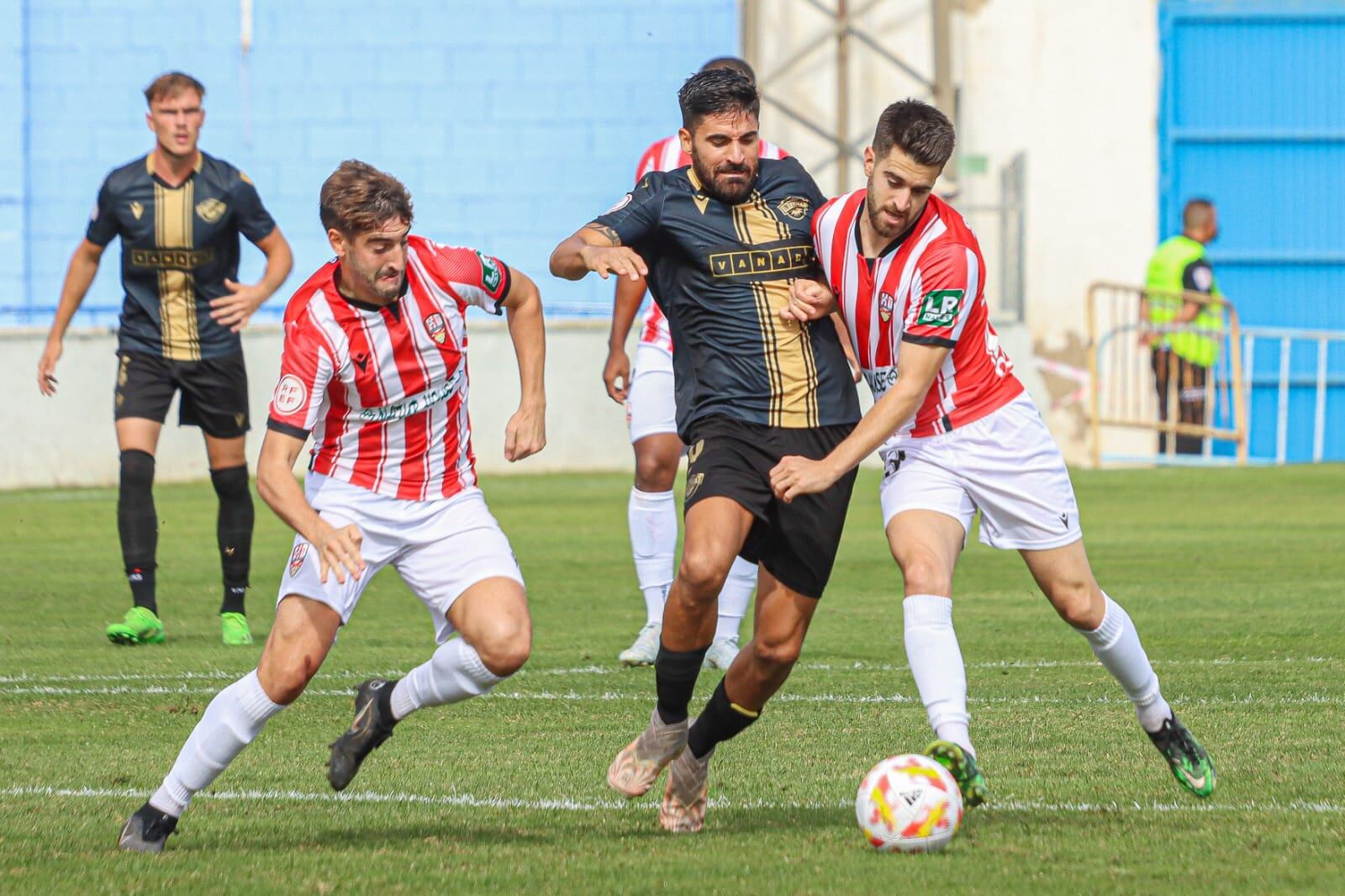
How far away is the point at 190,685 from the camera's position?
6.96 m

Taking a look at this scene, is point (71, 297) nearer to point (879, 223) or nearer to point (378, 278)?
point (378, 278)

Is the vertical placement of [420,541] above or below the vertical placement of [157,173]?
below

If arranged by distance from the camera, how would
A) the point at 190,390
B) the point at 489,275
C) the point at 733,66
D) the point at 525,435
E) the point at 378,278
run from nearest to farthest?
the point at 378,278 < the point at 525,435 < the point at 489,275 < the point at 733,66 < the point at 190,390

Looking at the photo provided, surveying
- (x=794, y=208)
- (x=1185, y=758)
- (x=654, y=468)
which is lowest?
(x=1185, y=758)

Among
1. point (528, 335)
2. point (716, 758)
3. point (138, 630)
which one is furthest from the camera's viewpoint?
point (138, 630)

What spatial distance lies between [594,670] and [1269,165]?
1511cm

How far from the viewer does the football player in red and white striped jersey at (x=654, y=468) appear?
7.48 m

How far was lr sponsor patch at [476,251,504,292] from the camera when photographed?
16.9 ft

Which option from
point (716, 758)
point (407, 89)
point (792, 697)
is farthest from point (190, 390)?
point (407, 89)

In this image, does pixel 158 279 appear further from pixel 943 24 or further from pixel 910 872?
pixel 943 24

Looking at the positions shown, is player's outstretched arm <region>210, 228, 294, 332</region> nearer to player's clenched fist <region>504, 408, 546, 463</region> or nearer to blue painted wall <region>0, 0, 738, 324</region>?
Result: player's clenched fist <region>504, 408, 546, 463</region>

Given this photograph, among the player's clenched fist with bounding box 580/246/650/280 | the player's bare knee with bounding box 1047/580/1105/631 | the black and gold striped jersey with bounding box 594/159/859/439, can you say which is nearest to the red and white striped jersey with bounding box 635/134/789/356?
the black and gold striped jersey with bounding box 594/159/859/439

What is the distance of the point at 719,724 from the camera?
16.0ft

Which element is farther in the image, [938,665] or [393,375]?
[393,375]
